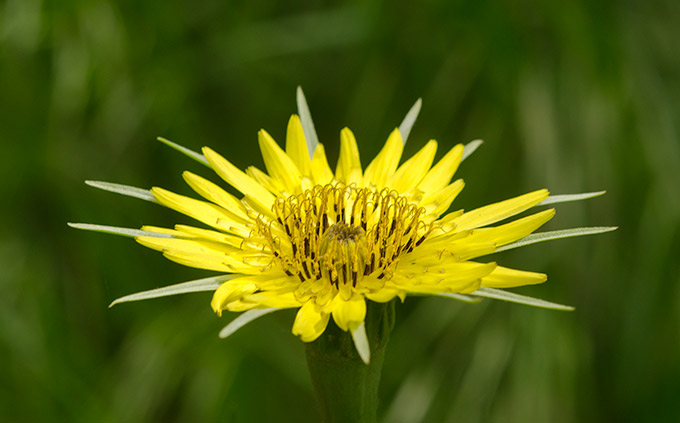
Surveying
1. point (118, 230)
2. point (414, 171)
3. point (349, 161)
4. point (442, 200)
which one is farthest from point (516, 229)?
point (118, 230)

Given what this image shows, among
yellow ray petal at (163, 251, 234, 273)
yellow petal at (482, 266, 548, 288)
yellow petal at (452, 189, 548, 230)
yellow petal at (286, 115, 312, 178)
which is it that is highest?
yellow petal at (286, 115, 312, 178)

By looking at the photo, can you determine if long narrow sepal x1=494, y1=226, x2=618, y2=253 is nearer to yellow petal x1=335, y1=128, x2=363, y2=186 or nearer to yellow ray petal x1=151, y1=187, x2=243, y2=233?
yellow petal x1=335, y1=128, x2=363, y2=186

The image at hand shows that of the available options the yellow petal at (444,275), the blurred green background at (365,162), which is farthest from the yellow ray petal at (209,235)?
the blurred green background at (365,162)

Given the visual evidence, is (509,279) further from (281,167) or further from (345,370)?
(281,167)

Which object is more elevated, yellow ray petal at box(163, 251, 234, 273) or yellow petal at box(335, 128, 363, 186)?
yellow petal at box(335, 128, 363, 186)

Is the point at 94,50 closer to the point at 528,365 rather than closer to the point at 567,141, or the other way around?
the point at 567,141

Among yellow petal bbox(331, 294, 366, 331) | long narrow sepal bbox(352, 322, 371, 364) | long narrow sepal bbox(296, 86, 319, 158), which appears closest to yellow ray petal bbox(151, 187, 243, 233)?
long narrow sepal bbox(296, 86, 319, 158)

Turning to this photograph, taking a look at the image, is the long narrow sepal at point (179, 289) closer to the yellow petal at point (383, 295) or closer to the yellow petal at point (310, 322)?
the yellow petal at point (310, 322)

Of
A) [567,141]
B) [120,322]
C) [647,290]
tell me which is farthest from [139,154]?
[647,290]
